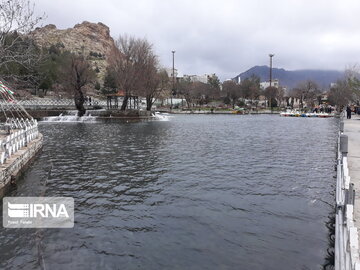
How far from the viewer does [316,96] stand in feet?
402

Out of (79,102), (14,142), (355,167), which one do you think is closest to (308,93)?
(79,102)

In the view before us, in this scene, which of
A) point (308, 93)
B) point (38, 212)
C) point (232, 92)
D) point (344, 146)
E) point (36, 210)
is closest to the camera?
point (38, 212)

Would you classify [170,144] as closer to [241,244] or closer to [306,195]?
[306,195]

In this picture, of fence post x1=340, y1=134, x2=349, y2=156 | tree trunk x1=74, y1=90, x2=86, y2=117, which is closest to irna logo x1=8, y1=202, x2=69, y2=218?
fence post x1=340, y1=134, x2=349, y2=156

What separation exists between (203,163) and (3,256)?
11.6 metres

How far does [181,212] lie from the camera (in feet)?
33.1

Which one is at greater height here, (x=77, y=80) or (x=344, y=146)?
(x=77, y=80)

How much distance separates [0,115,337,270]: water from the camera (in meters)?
7.26

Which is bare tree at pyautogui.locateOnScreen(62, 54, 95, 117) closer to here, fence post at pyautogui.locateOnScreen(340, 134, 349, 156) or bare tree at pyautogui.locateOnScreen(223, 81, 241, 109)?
fence post at pyautogui.locateOnScreen(340, 134, 349, 156)

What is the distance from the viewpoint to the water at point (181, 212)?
7.26 m

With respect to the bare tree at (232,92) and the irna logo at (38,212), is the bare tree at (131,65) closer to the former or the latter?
the irna logo at (38,212)

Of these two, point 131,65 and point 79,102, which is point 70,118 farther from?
point 131,65

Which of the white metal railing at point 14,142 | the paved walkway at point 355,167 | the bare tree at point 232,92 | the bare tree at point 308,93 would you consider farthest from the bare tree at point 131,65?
the bare tree at point 308,93

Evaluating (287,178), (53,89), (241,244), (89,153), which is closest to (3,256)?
(241,244)
